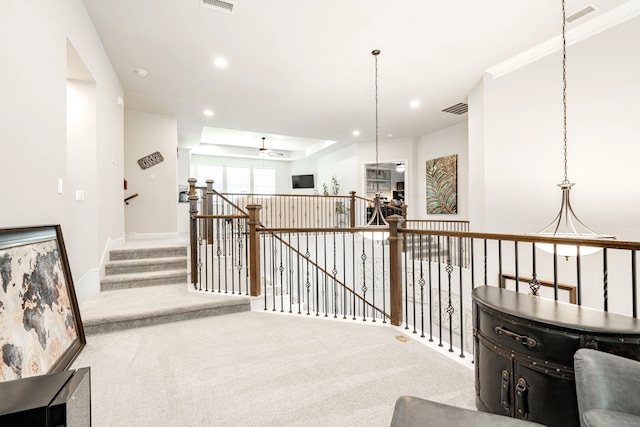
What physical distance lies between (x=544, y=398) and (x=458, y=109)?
6.21 m

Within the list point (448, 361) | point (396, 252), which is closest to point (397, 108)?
point (396, 252)

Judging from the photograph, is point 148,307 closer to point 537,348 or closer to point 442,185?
point 537,348

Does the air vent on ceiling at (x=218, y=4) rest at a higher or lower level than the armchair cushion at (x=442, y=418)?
higher

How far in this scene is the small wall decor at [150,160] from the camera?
20.3ft

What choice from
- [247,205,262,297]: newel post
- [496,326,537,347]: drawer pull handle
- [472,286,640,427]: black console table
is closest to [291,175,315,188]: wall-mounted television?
[247,205,262,297]: newel post

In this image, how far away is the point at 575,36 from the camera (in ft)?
12.2

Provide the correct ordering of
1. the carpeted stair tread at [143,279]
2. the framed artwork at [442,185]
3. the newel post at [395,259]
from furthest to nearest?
1. the framed artwork at [442,185]
2. the carpeted stair tread at [143,279]
3. the newel post at [395,259]

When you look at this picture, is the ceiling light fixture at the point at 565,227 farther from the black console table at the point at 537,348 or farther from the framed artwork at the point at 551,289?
the framed artwork at the point at 551,289

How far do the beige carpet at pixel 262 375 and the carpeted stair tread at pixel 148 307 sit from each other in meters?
0.13

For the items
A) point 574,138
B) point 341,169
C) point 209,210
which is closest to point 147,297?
point 209,210

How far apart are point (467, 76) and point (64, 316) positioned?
5974 mm

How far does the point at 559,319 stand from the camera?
1.41m

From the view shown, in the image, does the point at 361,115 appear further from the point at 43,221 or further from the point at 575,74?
the point at 43,221

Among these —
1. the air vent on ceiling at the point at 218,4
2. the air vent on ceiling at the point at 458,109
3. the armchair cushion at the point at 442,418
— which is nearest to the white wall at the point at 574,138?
the air vent on ceiling at the point at 458,109
